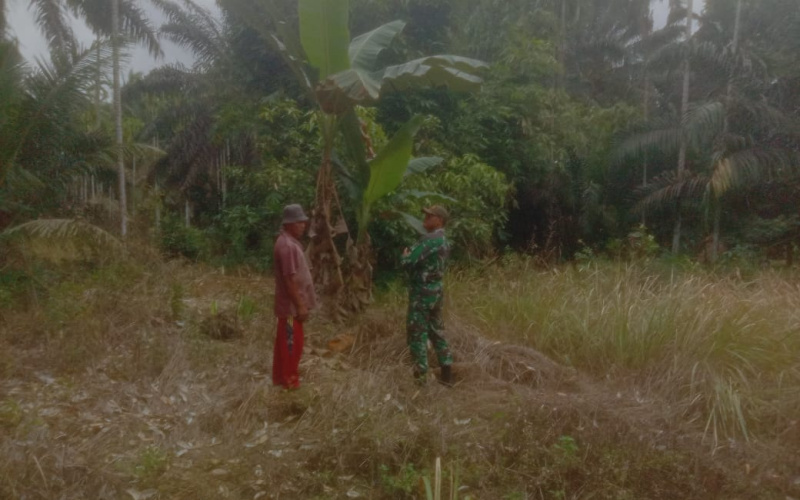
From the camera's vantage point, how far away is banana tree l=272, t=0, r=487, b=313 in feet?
22.3

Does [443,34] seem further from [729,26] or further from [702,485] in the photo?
[729,26]

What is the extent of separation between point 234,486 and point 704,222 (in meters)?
13.9

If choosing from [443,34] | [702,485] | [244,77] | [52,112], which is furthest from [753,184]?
[52,112]

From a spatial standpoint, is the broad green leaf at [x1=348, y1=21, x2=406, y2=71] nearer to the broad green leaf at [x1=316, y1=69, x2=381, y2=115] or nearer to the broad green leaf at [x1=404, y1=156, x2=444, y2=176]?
the broad green leaf at [x1=316, y1=69, x2=381, y2=115]

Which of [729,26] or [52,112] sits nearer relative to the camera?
[52,112]

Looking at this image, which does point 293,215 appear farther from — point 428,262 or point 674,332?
point 674,332

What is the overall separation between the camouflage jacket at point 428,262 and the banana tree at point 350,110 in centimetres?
156

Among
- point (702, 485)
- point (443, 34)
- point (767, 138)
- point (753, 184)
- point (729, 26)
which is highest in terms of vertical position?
point (729, 26)

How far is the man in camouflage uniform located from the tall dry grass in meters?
1.48

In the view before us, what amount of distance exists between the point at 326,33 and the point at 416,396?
3.70 m

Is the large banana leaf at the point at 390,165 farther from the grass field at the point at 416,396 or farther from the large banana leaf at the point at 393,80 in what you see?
the grass field at the point at 416,396

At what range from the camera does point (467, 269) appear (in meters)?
9.52

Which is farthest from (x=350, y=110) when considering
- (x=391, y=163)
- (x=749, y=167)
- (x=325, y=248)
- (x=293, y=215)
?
(x=749, y=167)

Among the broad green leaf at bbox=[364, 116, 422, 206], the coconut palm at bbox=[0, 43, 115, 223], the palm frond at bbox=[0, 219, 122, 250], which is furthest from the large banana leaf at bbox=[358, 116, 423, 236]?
the coconut palm at bbox=[0, 43, 115, 223]
